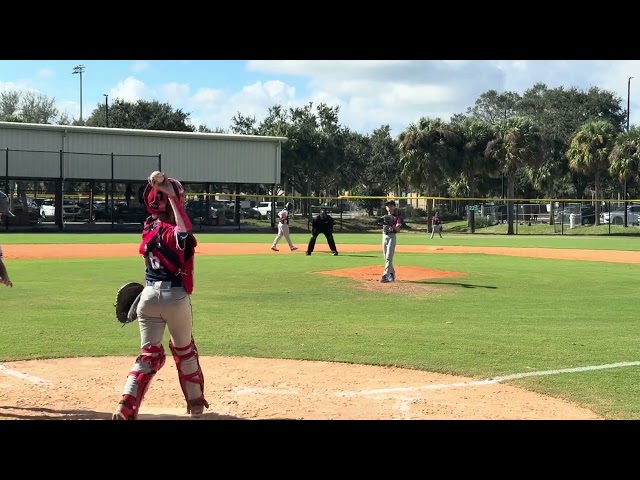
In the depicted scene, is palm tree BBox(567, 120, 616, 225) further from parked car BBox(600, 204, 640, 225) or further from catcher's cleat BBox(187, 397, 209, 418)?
catcher's cleat BBox(187, 397, 209, 418)

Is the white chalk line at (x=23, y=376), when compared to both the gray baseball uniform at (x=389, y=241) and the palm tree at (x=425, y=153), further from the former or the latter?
the palm tree at (x=425, y=153)

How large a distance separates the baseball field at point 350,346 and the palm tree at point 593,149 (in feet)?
134

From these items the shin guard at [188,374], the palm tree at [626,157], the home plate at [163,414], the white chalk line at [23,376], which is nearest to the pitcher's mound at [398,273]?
the white chalk line at [23,376]

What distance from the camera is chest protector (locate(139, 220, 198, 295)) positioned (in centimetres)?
627

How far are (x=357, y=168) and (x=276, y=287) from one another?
66294 mm

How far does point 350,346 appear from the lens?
10.3 m

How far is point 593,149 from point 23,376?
187 ft

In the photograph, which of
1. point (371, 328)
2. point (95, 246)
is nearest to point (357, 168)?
point (95, 246)

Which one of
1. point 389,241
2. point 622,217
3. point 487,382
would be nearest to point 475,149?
point 622,217

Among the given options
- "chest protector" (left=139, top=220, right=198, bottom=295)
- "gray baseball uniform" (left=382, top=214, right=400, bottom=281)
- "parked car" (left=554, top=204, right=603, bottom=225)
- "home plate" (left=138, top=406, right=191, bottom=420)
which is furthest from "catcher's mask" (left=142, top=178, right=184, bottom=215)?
"parked car" (left=554, top=204, right=603, bottom=225)

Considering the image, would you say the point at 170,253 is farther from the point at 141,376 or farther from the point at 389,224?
the point at 389,224
